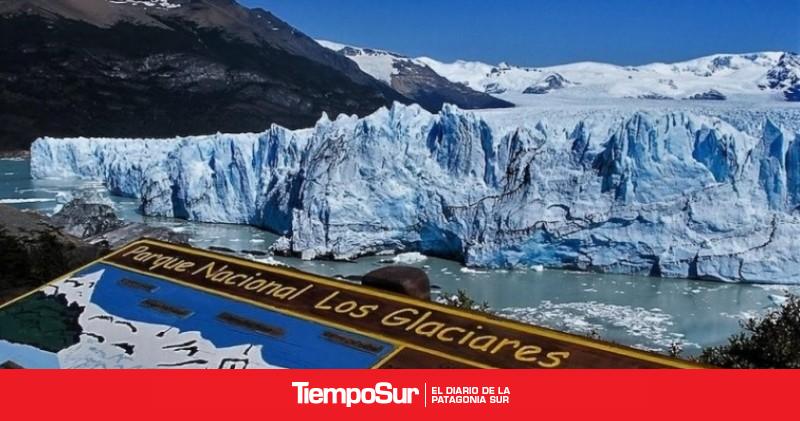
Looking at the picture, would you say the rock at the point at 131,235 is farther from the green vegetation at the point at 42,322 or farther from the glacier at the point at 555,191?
the green vegetation at the point at 42,322

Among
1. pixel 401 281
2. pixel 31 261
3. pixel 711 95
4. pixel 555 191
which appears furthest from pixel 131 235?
pixel 711 95

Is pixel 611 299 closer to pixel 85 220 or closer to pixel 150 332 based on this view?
pixel 150 332

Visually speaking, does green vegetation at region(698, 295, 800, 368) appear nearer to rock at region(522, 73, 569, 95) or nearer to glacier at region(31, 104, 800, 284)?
glacier at region(31, 104, 800, 284)

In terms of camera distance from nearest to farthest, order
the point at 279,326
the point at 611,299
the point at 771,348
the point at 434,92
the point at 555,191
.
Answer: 1. the point at 279,326
2. the point at 771,348
3. the point at 611,299
4. the point at 555,191
5. the point at 434,92

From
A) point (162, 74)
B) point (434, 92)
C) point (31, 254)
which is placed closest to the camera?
point (31, 254)

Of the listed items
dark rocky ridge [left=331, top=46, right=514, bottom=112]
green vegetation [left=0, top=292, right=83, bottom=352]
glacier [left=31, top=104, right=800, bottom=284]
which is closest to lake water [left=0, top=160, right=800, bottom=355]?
glacier [left=31, top=104, right=800, bottom=284]

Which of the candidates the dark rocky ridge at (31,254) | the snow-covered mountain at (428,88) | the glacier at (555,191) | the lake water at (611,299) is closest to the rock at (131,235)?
the lake water at (611,299)

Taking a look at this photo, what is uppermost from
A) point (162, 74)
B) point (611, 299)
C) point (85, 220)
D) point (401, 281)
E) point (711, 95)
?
point (162, 74)
